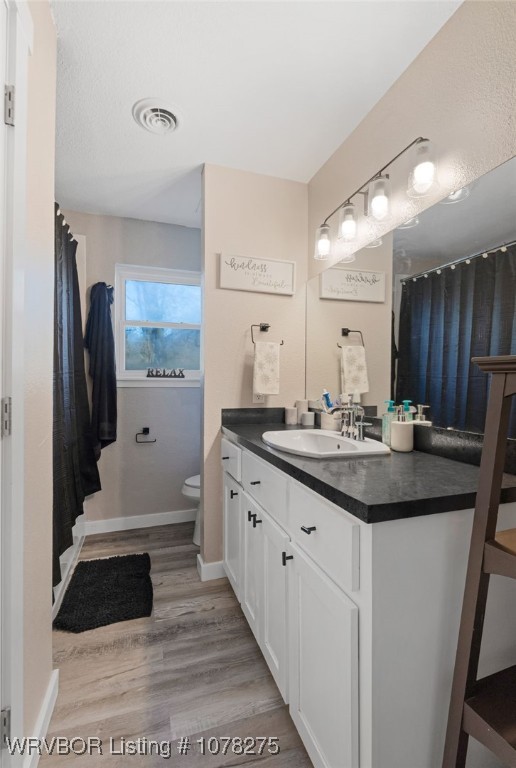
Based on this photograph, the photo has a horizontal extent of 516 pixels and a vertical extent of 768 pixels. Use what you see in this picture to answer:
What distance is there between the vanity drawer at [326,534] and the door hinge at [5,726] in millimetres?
875

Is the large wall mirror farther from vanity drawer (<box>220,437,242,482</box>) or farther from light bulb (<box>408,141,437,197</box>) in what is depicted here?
vanity drawer (<box>220,437,242,482</box>)

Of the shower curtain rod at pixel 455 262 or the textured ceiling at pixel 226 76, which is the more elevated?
the textured ceiling at pixel 226 76

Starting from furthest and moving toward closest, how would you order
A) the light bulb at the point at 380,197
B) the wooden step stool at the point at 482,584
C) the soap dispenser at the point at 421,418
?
the light bulb at the point at 380,197 < the soap dispenser at the point at 421,418 < the wooden step stool at the point at 482,584

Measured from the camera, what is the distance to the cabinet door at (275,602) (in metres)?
1.19

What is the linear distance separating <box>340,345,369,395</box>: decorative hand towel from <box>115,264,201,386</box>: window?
1427 mm

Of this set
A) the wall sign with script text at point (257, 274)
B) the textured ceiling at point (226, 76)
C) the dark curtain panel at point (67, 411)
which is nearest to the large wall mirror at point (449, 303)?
the wall sign with script text at point (257, 274)

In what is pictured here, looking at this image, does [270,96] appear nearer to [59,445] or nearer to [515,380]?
[515,380]

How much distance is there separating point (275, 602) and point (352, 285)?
58.5 inches

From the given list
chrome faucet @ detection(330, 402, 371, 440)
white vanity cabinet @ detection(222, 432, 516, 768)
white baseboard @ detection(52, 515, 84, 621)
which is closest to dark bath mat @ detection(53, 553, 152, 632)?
white baseboard @ detection(52, 515, 84, 621)

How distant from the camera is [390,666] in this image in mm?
780

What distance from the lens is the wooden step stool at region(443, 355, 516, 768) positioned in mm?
751

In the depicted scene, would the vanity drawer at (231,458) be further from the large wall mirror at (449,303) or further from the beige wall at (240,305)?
the large wall mirror at (449,303)

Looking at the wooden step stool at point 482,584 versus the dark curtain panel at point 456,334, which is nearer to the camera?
the wooden step stool at point 482,584

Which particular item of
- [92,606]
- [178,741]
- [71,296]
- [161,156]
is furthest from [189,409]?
[178,741]
